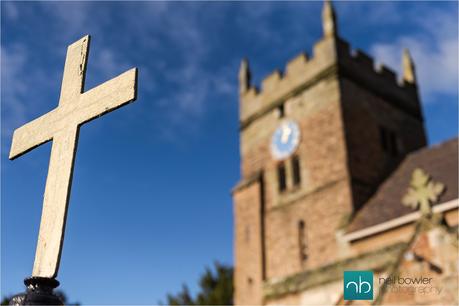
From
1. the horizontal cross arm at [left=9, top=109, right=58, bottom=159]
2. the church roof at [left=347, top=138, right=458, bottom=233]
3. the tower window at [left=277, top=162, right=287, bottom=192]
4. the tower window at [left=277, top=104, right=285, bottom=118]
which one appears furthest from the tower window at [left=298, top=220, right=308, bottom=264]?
the horizontal cross arm at [left=9, top=109, right=58, bottom=159]

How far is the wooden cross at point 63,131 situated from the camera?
3.34 metres

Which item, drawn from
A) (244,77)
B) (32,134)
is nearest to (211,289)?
(244,77)

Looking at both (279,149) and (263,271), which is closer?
(263,271)

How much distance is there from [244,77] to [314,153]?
8245 millimetres

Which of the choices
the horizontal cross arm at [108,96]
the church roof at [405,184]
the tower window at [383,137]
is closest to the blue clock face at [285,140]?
the tower window at [383,137]

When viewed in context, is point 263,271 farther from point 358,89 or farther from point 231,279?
point 231,279

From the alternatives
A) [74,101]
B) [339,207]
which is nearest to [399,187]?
[339,207]

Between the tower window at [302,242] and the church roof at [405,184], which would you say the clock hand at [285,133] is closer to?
the tower window at [302,242]

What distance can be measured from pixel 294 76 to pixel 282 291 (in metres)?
10.7

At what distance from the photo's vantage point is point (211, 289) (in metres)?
38.0

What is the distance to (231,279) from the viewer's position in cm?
3775

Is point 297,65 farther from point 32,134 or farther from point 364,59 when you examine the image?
point 32,134

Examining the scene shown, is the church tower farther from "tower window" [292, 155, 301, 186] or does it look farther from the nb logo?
the nb logo

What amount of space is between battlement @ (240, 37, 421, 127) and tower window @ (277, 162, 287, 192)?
313cm
